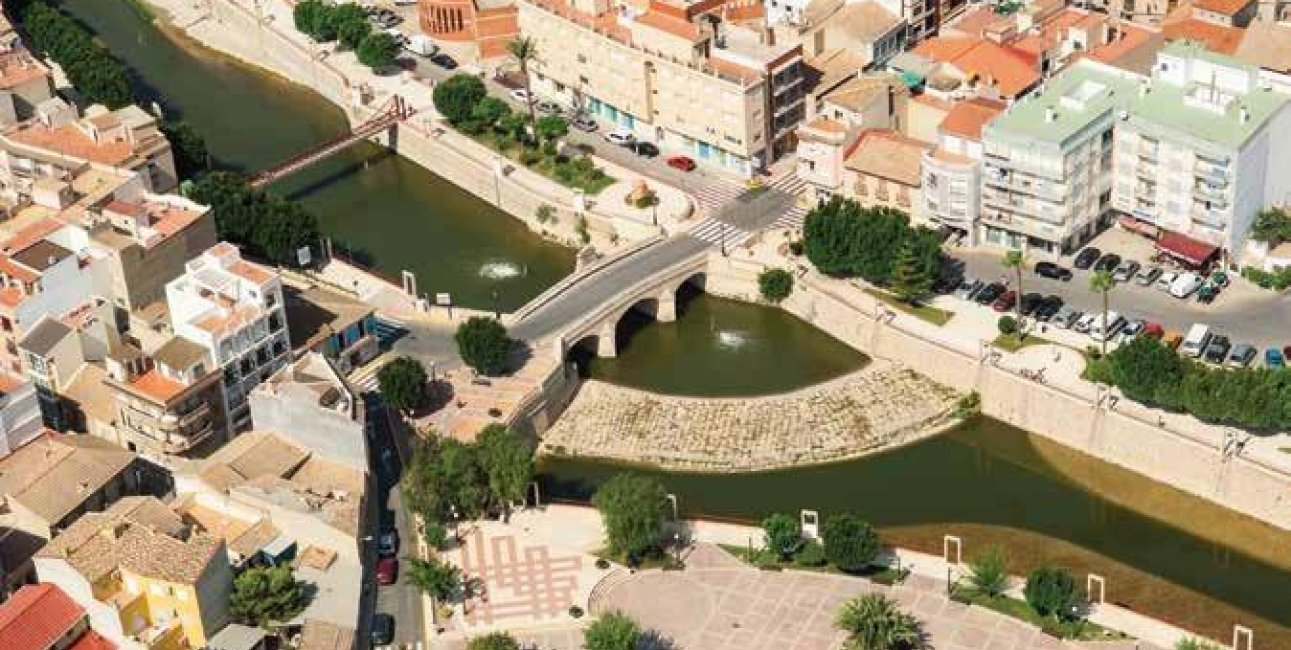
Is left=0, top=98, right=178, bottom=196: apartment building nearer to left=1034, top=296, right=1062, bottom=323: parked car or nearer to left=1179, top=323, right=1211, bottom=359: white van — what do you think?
left=1034, top=296, right=1062, bottom=323: parked car

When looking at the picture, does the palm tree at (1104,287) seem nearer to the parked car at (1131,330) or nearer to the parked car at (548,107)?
the parked car at (1131,330)

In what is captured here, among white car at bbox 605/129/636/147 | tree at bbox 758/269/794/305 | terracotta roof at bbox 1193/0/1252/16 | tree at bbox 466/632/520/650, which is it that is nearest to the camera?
tree at bbox 466/632/520/650

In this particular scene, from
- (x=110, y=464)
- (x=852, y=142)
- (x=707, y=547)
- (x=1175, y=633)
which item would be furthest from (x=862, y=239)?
(x=110, y=464)

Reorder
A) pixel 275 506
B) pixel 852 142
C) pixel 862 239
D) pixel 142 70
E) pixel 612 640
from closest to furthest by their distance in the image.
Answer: pixel 612 640
pixel 275 506
pixel 862 239
pixel 852 142
pixel 142 70

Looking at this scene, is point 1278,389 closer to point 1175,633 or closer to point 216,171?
point 1175,633

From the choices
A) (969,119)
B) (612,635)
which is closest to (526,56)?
(969,119)

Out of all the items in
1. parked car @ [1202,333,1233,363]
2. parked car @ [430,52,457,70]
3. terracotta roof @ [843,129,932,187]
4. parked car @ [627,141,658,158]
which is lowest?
parked car @ [1202,333,1233,363]

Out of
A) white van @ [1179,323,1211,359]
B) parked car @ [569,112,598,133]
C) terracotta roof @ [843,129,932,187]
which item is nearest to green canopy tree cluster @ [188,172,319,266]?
parked car @ [569,112,598,133]
